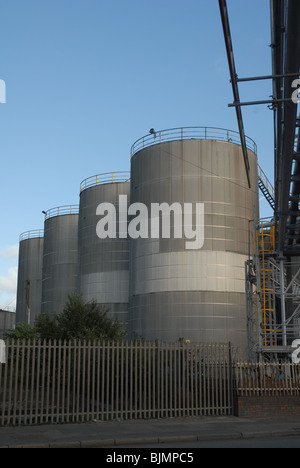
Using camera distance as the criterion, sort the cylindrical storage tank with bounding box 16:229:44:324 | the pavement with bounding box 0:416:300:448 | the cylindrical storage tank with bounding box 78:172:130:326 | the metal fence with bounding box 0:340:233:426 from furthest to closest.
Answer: the cylindrical storage tank with bounding box 16:229:44:324 < the cylindrical storage tank with bounding box 78:172:130:326 < the metal fence with bounding box 0:340:233:426 < the pavement with bounding box 0:416:300:448

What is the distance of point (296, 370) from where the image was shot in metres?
17.9

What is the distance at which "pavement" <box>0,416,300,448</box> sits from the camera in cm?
1265

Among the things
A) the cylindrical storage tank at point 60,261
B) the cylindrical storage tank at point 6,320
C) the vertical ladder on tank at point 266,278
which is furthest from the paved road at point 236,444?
the cylindrical storage tank at point 6,320

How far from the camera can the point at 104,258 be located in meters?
40.5

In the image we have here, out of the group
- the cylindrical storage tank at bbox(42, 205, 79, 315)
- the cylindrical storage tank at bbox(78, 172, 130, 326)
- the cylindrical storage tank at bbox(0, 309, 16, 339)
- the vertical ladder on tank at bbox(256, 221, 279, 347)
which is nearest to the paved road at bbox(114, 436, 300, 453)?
the vertical ladder on tank at bbox(256, 221, 279, 347)

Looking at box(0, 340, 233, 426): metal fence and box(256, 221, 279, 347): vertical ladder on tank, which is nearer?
box(0, 340, 233, 426): metal fence

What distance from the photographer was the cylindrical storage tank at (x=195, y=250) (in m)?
31.2

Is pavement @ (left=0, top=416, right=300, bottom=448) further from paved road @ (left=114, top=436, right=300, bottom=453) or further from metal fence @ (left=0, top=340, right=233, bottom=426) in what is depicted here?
metal fence @ (left=0, top=340, right=233, bottom=426)

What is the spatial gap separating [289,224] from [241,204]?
793 centimetres

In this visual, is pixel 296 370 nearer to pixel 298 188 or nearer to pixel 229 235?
pixel 298 188

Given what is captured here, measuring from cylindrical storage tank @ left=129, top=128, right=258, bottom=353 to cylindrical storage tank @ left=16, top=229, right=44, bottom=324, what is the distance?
26.8m

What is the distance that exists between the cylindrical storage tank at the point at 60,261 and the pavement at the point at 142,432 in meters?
33.9

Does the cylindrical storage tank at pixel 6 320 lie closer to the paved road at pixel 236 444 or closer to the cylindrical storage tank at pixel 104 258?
the cylindrical storage tank at pixel 104 258

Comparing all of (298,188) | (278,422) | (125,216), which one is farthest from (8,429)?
(125,216)
